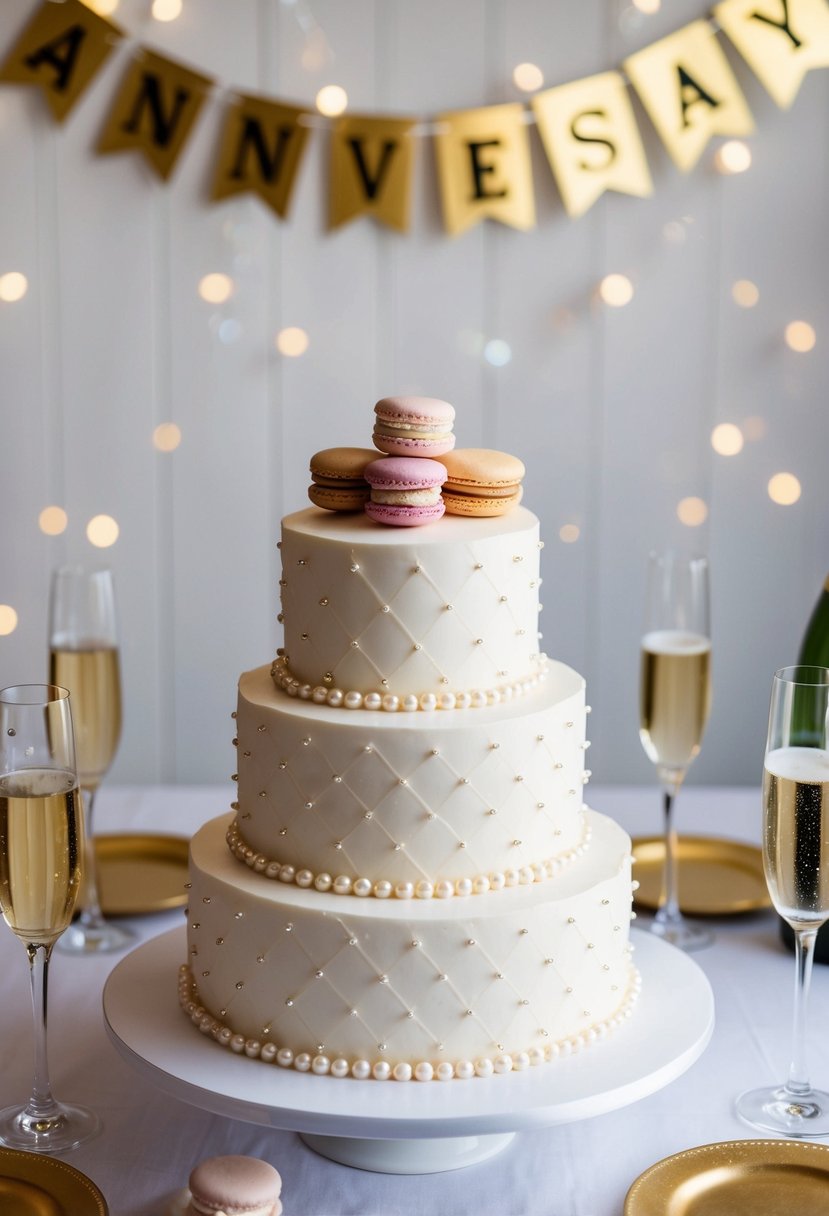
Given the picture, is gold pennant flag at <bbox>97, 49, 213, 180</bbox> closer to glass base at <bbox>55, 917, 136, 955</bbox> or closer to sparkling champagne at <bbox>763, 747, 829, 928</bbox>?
glass base at <bbox>55, 917, 136, 955</bbox>

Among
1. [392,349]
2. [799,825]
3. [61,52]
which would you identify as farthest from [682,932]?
[61,52]

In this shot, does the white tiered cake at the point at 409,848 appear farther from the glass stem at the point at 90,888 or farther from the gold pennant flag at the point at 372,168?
the gold pennant flag at the point at 372,168

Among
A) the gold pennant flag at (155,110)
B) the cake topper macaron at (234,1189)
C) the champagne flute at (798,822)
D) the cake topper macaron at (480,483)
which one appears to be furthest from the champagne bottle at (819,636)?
the gold pennant flag at (155,110)

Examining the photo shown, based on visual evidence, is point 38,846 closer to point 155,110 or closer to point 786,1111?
point 786,1111

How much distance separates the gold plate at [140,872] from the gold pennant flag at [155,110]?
3.77 feet

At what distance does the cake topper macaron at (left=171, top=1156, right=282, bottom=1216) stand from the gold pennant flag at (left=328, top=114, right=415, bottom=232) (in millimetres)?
1685

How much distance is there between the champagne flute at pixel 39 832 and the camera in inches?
42.9

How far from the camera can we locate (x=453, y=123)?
2.28 m

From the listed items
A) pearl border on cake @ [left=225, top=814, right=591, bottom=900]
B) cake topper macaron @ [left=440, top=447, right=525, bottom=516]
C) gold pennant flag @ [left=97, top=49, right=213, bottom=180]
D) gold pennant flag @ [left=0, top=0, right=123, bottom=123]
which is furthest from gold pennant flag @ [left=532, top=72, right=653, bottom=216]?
pearl border on cake @ [left=225, top=814, right=591, bottom=900]

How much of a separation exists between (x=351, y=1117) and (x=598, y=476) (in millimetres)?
1601

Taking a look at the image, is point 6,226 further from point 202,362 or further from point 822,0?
point 822,0

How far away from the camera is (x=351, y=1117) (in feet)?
3.29

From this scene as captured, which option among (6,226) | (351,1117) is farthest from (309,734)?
A: (6,226)

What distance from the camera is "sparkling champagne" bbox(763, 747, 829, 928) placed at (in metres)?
1.13
